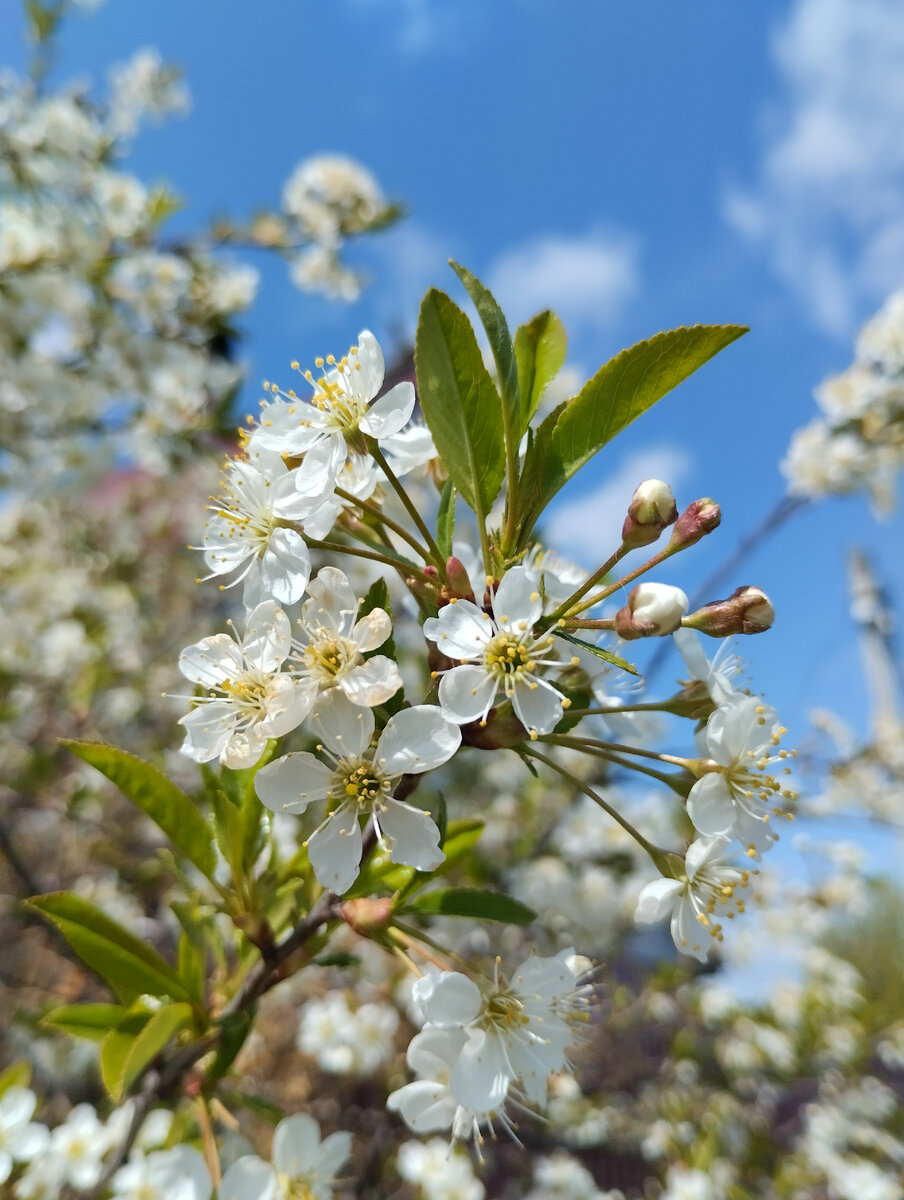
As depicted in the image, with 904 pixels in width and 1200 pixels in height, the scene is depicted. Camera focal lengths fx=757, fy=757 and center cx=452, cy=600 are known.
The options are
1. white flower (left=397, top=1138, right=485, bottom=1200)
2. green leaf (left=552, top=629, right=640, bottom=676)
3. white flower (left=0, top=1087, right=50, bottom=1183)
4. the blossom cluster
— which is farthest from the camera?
the blossom cluster

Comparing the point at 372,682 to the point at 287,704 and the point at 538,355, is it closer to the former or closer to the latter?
the point at 287,704

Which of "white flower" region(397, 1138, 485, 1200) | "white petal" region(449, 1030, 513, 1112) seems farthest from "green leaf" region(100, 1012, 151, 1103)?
"white flower" region(397, 1138, 485, 1200)

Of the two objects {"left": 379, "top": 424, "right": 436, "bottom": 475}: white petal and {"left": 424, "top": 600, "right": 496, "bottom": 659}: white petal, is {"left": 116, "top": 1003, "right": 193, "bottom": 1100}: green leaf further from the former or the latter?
{"left": 379, "top": 424, "right": 436, "bottom": 475}: white petal

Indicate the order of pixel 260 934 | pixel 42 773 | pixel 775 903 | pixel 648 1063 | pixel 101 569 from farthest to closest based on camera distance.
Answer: pixel 101 569 < pixel 775 903 < pixel 648 1063 < pixel 42 773 < pixel 260 934

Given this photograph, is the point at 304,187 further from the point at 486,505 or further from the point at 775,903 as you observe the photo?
the point at 775,903

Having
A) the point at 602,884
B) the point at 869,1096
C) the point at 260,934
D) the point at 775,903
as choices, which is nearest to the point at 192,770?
the point at 602,884

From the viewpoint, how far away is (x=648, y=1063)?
396 cm

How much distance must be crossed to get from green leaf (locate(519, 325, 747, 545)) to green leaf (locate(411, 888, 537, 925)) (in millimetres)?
413

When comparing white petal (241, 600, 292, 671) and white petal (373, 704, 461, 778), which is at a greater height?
white petal (241, 600, 292, 671)

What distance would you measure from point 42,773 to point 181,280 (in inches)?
90.9

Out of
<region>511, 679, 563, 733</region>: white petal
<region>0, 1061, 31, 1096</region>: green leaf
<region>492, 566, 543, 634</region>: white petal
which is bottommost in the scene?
<region>0, 1061, 31, 1096</region>: green leaf

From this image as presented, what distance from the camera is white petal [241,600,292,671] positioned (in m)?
0.75

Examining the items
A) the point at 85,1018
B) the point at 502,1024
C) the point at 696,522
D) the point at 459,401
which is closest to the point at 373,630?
the point at 459,401

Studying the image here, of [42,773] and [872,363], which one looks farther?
[872,363]
